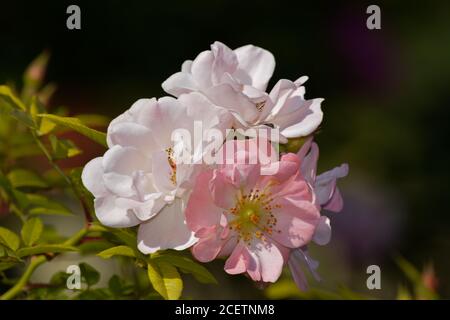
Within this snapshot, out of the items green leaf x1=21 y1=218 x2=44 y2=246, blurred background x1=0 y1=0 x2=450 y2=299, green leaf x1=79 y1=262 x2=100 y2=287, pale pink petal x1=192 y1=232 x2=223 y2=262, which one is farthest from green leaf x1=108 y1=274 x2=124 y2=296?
blurred background x1=0 y1=0 x2=450 y2=299

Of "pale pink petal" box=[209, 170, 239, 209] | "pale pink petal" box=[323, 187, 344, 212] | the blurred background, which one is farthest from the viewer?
the blurred background

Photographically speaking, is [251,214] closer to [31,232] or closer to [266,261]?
[266,261]

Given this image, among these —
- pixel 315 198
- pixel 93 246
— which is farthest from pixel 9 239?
pixel 315 198

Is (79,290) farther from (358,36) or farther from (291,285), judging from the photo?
(358,36)

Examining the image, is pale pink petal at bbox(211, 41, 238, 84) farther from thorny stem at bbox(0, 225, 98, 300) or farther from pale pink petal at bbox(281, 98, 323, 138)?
thorny stem at bbox(0, 225, 98, 300)

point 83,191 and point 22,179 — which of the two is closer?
point 83,191

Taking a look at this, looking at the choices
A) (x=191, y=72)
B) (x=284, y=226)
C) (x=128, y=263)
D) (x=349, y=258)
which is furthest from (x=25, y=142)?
(x=349, y=258)
